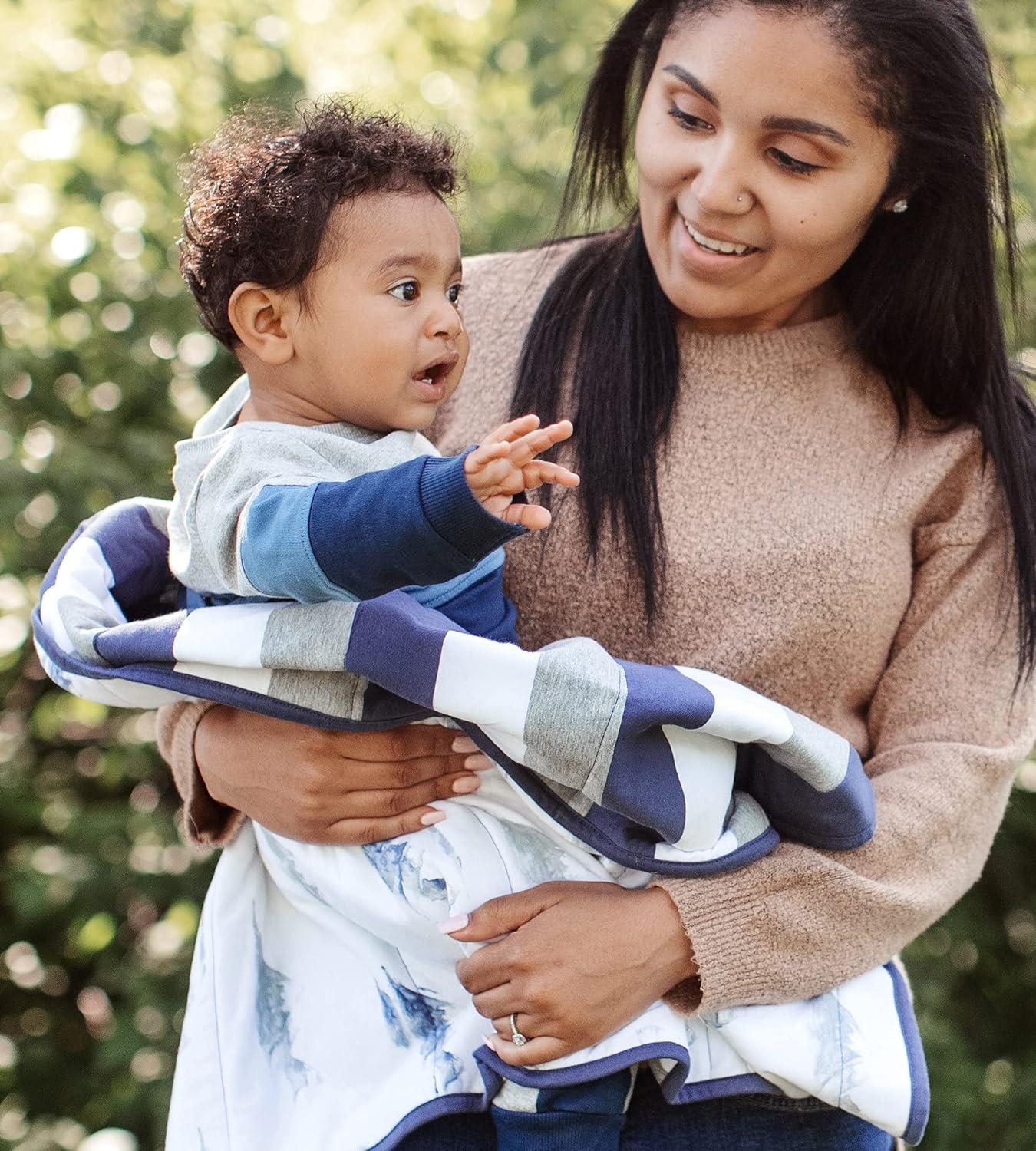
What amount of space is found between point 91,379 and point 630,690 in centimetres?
167

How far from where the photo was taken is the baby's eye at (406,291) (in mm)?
1438

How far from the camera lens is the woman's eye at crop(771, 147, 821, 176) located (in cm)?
164

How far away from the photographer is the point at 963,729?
1673mm

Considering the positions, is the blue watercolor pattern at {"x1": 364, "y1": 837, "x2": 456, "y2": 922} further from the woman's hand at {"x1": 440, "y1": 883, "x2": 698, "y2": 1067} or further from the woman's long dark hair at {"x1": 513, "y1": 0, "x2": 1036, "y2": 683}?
the woman's long dark hair at {"x1": 513, "y1": 0, "x2": 1036, "y2": 683}

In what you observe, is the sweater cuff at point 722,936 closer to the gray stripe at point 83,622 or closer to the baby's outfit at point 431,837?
the baby's outfit at point 431,837

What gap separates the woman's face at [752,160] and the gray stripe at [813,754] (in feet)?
1.94

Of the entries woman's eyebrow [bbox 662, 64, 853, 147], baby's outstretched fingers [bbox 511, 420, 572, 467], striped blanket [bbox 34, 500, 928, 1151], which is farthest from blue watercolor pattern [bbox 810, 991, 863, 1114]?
woman's eyebrow [bbox 662, 64, 853, 147]

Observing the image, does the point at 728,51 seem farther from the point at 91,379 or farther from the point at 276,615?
the point at 91,379

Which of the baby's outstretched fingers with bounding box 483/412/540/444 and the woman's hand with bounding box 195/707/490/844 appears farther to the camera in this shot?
the woman's hand with bounding box 195/707/490/844

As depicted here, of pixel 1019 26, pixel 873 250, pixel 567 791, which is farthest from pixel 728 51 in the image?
pixel 1019 26

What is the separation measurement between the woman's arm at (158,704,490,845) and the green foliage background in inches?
42.2

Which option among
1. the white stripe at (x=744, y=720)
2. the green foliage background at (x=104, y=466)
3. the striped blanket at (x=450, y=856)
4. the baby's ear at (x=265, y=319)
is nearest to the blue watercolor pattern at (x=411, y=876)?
the striped blanket at (x=450, y=856)

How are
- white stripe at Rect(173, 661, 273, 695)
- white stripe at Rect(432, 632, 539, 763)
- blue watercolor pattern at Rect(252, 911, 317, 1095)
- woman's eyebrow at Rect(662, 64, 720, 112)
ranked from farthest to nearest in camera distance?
woman's eyebrow at Rect(662, 64, 720, 112)
blue watercolor pattern at Rect(252, 911, 317, 1095)
white stripe at Rect(173, 661, 273, 695)
white stripe at Rect(432, 632, 539, 763)

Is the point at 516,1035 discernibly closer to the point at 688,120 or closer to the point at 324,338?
the point at 324,338
